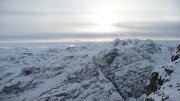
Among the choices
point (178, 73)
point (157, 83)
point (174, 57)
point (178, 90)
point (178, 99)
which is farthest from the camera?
point (174, 57)

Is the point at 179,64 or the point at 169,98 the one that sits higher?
the point at 179,64

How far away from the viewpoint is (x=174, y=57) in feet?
295

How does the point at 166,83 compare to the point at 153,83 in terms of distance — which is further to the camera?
the point at 153,83

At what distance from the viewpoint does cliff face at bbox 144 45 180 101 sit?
210 ft

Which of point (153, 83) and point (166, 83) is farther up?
point (166, 83)

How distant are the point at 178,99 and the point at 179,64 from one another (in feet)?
65.6

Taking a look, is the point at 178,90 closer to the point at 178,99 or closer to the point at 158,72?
the point at 178,99

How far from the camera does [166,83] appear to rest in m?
72.6

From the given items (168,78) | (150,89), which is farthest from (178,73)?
(150,89)

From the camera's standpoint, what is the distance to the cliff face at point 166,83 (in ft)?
210

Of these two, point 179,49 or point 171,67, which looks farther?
point 179,49

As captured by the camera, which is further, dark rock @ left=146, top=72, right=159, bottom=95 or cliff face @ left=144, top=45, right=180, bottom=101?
dark rock @ left=146, top=72, right=159, bottom=95

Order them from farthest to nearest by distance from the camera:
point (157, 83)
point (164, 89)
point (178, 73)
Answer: point (157, 83), point (178, 73), point (164, 89)

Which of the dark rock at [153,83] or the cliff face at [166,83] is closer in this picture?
the cliff face at [166,83]
